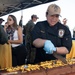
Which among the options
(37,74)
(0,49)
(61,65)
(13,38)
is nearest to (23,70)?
(37,74)

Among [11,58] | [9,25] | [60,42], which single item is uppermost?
[9,25]

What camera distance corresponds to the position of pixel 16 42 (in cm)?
418

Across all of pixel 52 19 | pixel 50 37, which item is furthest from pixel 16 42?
pixel 52 19

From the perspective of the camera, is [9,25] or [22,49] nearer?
[22,49]

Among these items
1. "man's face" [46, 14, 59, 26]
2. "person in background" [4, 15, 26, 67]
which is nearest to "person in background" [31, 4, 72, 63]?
"man's face" [46, 14, 59, 26]

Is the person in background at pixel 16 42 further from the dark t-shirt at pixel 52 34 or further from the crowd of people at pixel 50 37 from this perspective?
the dark t-shirt at pixel 52 34

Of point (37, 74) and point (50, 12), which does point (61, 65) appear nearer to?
point (37, 74)

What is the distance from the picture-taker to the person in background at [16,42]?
3.96 meters

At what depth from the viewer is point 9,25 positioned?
4492mm

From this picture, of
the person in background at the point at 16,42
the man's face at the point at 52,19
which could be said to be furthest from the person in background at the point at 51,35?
the person in background at the point at 16,42

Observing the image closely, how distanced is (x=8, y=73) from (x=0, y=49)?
77.5 inches

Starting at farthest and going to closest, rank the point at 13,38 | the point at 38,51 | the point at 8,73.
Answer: the point at 13,38 < the point at 38,51 < the point at 8,73

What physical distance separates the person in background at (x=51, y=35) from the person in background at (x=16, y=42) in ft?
4.03

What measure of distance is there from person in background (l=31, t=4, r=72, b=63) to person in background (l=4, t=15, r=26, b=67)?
1228 mm
